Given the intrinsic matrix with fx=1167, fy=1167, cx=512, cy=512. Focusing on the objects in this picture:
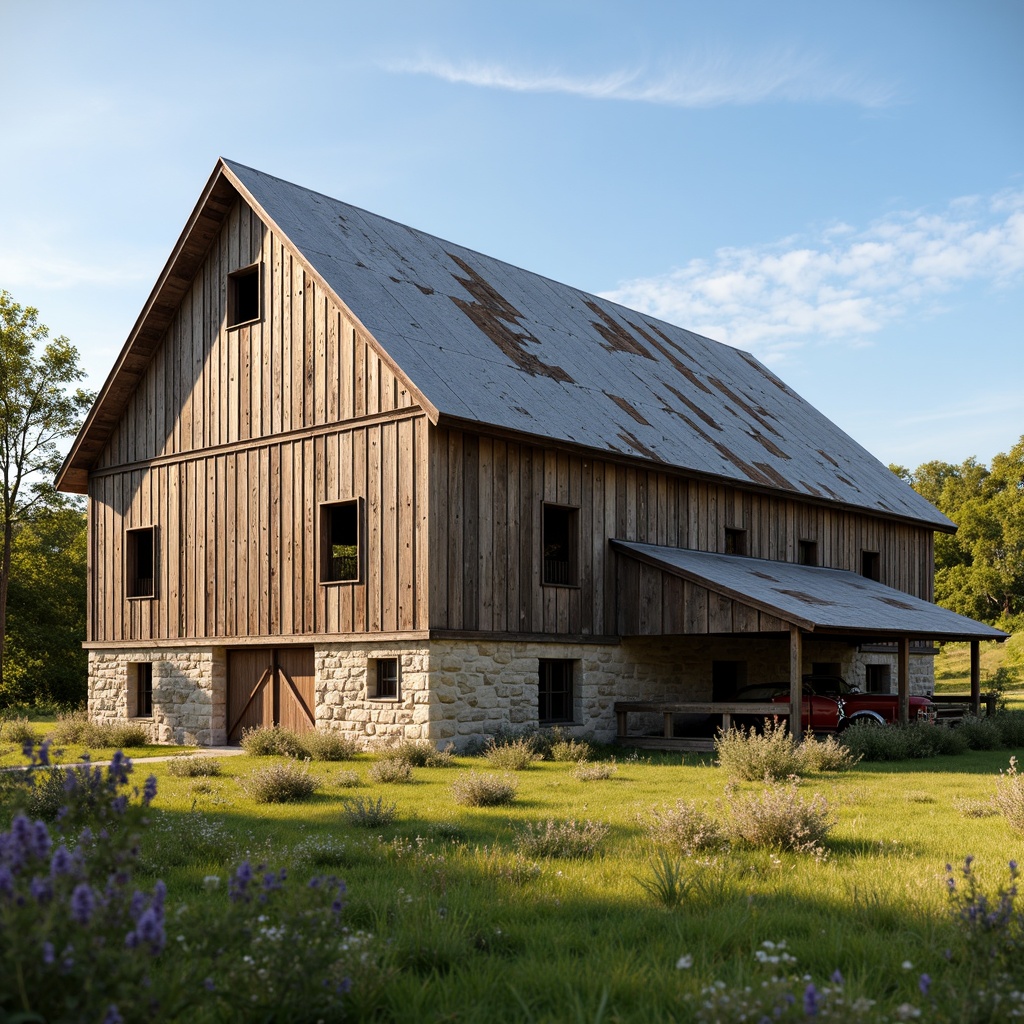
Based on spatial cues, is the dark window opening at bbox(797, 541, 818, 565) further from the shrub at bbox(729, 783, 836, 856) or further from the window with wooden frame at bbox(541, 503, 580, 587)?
the shrub at bbox(729, 783, 836, 856)

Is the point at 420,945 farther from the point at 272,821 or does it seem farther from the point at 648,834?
the point at 272,821

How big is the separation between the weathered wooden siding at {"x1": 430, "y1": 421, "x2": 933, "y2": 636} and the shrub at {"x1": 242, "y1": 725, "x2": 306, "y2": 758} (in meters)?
3.41

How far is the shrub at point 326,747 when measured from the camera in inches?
756

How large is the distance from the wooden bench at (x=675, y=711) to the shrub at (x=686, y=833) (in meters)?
10.3

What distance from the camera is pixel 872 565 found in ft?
102

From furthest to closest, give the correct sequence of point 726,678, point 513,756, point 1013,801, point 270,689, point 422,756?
point 726,678
point 270,689
point 422,756
point 513,756
point 1013,801

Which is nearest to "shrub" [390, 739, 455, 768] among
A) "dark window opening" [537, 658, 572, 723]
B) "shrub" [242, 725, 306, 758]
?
"shrub" [242, 725, 306, 758]

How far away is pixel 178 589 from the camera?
2419cm

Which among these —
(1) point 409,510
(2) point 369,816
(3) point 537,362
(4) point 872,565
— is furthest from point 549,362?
(2) point 369,816

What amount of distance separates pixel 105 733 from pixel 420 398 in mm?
9617

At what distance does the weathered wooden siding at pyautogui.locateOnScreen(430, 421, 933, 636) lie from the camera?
19.6 meters

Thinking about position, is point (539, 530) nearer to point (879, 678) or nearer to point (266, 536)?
point (266, 536)

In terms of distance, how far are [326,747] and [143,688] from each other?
26.6ft

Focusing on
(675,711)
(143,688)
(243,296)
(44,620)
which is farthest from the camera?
(44,620)
